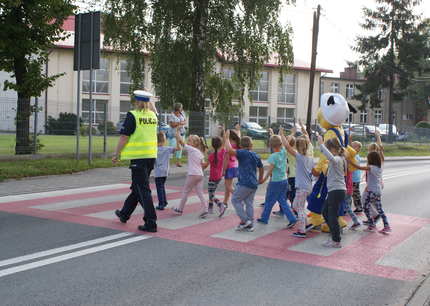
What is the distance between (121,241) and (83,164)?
31.5 ft

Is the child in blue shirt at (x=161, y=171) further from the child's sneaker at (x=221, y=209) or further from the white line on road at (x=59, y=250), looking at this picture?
the white line on road at (x=59, y=250)

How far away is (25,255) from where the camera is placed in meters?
6.07

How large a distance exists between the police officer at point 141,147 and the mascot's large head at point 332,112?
2.75m

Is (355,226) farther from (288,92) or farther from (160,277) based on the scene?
(288,92)

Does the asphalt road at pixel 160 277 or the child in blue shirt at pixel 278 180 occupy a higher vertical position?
the child in blue shirt at pixel 278 180

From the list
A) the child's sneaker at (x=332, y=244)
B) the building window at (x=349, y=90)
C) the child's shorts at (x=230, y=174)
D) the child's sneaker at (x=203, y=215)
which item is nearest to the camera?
the child's sneaker at (x=332, y=244)

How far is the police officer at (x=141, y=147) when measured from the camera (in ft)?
24.3

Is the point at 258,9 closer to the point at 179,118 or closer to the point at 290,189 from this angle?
the point at 179,118

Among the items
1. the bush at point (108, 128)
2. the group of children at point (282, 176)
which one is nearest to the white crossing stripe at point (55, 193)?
the group of children at point (282, 176)

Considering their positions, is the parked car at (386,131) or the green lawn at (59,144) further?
the parked car at (386,131)

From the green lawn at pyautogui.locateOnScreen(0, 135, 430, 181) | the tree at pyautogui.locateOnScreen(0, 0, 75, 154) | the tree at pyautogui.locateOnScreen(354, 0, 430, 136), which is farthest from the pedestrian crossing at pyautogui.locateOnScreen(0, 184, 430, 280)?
the tree at pyautogui.locateOnScreen(354, 0, 430, 136)

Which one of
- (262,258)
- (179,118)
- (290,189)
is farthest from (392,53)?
(262,258)

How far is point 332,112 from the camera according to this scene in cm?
847

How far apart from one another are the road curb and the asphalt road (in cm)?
7
